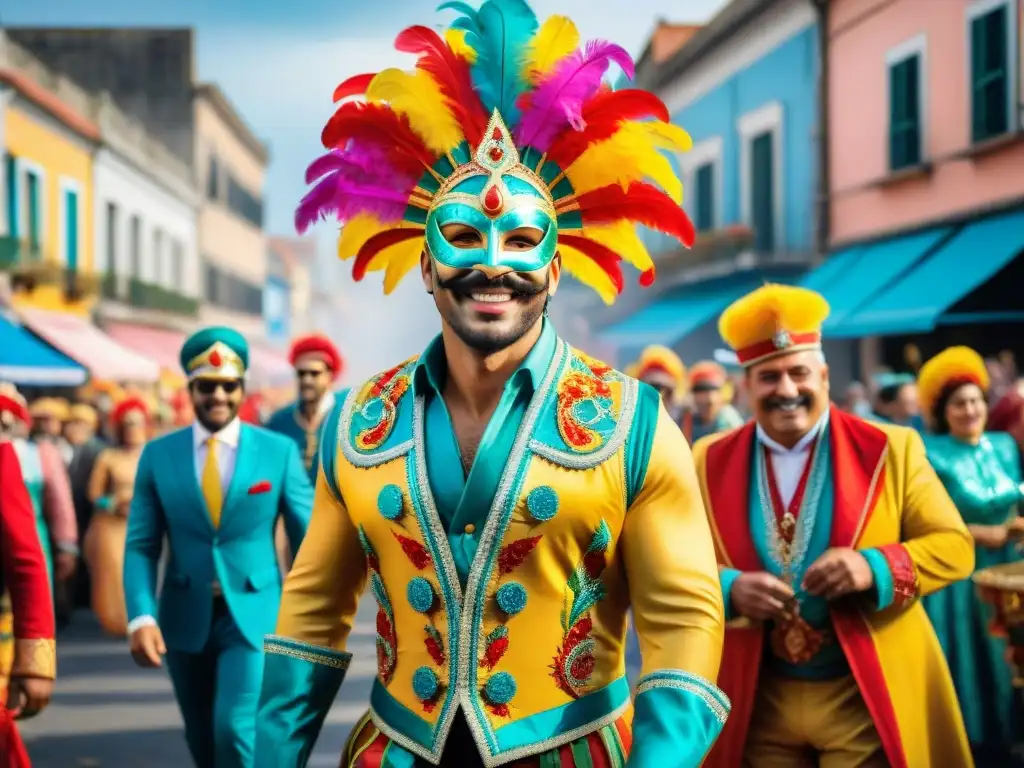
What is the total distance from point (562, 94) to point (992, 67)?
13.7 m

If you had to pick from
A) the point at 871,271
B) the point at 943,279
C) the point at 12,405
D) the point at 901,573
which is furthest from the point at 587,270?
the point at 871,271

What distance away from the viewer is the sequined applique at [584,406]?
9.71ft

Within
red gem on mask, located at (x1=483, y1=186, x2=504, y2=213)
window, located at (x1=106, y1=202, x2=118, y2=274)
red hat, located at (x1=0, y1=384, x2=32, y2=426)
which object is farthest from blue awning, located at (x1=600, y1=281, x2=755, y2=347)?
red gem on mask, located at (x1=483, y1=186, x2=504, y2=213)

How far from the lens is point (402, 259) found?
11.2 ft

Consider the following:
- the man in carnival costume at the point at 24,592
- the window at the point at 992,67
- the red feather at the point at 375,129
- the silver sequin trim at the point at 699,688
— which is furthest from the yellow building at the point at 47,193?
the silver sequin trim at the point at 699,688

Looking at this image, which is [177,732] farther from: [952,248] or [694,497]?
[952,248]

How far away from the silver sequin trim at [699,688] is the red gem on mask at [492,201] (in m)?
1.04

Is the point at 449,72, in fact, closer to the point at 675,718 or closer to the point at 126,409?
the point at 675,718

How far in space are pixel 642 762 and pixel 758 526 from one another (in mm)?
1883

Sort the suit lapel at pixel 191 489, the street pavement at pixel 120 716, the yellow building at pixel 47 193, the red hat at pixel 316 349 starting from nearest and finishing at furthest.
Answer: the suit lapel at pixel 191 489
the street pavement at pixel 120 716
the red hat at pixel 316 349
the yellow building at pixel 47 193

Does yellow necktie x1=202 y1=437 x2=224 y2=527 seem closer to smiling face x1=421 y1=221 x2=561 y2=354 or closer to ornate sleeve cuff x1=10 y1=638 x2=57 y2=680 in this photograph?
ornate sleeve cuff x1=10 y1=638 x2=57 y2=680

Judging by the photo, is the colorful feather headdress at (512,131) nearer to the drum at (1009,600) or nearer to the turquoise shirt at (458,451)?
the turquoise shirt at (458,451)

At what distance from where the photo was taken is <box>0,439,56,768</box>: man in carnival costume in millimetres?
4488

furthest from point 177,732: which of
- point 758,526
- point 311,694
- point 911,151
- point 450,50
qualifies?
point 911,151
